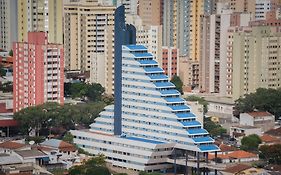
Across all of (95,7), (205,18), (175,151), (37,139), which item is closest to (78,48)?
(95,7)

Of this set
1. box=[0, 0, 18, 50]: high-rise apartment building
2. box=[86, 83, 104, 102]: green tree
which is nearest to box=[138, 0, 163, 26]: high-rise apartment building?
box=[0, 0, 18, 50]: high-rise apartment building

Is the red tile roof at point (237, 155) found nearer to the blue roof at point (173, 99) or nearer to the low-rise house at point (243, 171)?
the low-rise house at point (243, 171)

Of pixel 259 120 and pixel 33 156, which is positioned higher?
pixel 259 120

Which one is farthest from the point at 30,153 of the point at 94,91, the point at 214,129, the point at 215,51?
the point at 215,51

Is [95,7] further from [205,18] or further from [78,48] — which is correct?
[205,18]

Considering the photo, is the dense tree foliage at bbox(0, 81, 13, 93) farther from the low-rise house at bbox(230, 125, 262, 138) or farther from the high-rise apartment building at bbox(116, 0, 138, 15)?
the high-rise apartment building at bbox(116, 0, 138, 15)

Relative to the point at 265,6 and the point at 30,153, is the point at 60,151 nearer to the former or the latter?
the point at 30,153
